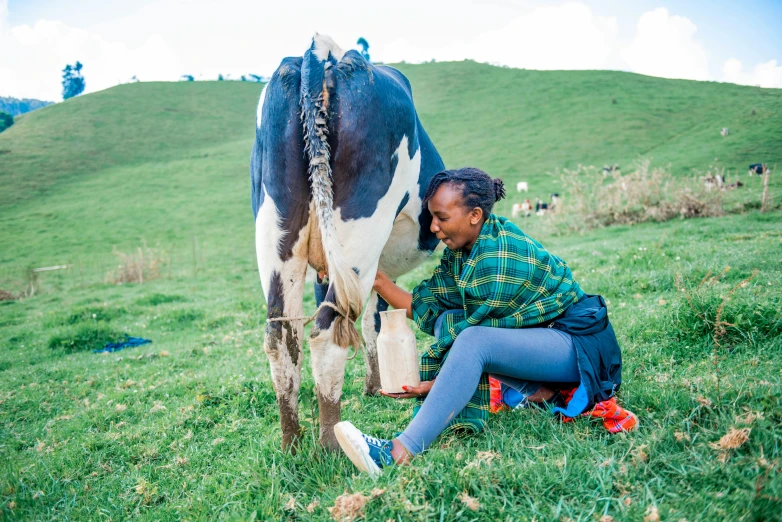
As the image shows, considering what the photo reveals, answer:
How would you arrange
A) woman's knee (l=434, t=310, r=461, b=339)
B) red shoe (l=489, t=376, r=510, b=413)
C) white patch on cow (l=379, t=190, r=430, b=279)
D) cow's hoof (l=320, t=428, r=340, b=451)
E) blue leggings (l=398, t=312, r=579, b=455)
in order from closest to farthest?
1. blue leggings (l=398, t=312, r=579, b=455)
2. cow's hoof (l=320, t=428, r=340, b=451)
3. woman's knee (l=434, t=310, r=461, b=339)
4. red shoe (l=489, t=376, r=510, b=413)
5. white patch on cow (l=379, t=190, r=430, b=279)

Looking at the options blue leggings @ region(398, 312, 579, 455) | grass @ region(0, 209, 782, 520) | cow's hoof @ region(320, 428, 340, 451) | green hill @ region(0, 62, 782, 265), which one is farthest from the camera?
green hill @ region(0, 62, 782, 265)

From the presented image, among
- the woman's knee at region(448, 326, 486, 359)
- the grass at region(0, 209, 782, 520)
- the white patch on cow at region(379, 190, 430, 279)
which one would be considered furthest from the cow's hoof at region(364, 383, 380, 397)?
the woman's knee at region(448, 326, 486, 359)

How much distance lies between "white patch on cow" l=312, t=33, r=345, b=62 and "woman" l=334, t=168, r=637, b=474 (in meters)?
0.97

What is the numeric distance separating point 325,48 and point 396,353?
6.06 feet

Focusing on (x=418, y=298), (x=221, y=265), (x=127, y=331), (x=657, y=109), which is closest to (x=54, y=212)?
(x=221, y=265)

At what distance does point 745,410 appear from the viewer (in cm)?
259

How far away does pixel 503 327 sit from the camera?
3.00m

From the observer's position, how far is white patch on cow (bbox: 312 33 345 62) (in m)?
3.10

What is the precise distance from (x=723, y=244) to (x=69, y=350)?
10621 millimetres

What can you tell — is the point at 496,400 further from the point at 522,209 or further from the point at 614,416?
the point at 522,209

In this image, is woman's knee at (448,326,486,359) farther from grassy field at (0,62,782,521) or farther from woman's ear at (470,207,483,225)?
woman's ear at (470,207,483,225)

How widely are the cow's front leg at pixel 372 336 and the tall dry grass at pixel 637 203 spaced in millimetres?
11200

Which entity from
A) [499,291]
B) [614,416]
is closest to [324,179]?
[499,291]

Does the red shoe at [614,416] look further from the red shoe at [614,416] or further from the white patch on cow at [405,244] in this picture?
the white patch on cow at [405,244]
